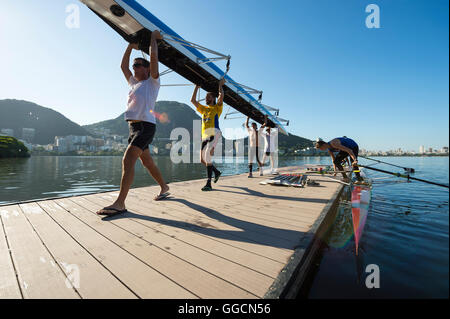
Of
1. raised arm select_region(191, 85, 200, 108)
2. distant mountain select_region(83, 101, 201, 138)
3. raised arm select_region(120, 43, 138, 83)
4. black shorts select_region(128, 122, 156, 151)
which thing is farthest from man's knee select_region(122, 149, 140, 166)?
distant mountain select_region(83, 101, 201, 138)

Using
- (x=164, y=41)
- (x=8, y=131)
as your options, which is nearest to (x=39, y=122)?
(x=8, y=131)

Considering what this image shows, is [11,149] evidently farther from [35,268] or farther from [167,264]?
[167,264]

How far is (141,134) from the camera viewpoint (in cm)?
287

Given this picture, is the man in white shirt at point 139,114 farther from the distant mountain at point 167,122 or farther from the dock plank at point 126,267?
the distant mountain at point 167,122

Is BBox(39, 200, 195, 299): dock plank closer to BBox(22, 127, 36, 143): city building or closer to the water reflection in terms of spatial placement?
the water reflection

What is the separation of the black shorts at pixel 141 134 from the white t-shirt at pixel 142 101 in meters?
0.09

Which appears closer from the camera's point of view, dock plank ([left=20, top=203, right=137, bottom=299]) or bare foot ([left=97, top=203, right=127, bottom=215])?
dock plank ([left=20, top=203, right=137, bottom=299])

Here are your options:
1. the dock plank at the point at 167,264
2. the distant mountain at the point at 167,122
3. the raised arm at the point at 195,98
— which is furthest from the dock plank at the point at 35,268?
the distant mountain at the point at 167,122

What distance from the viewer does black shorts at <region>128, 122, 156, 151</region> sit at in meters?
2.84

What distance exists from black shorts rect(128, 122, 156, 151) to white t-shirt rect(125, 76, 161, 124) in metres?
0.09

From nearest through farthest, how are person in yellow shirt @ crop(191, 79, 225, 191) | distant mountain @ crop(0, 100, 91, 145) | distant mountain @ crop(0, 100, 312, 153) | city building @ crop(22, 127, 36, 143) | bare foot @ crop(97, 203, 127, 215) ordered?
bare foot @ crop(97, 203, 127, 215) → person in yellow shirt @ crop(191, 79, 225, 191) → city building @ crop(22, 127, 36, 143) → distant mountain @ crop(0, 100, 91, 145) → distant mountain @ crop(0, 100, 312, 153)
